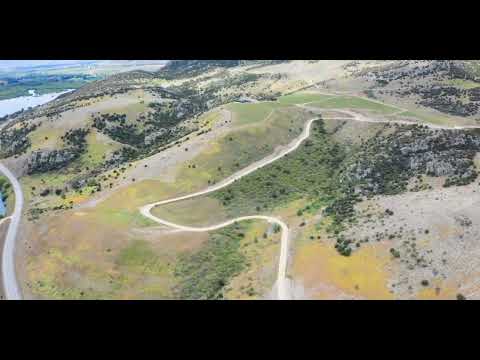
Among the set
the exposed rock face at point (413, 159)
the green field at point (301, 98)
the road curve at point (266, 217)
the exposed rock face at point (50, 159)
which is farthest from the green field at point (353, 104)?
the exposed rock face at point (50, 159)

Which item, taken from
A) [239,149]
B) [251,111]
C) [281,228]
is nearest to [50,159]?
[251,111]

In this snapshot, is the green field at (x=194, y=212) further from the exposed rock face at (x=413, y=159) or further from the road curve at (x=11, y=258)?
the exposed rock face at (x=413, y=159)

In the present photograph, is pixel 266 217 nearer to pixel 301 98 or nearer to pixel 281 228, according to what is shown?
pixel 281 228

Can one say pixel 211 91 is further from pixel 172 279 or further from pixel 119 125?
pixel 172 279

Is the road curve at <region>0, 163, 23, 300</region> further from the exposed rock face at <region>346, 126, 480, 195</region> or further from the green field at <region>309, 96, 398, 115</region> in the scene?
the green field at <region>309, 96, 398, 115</region>

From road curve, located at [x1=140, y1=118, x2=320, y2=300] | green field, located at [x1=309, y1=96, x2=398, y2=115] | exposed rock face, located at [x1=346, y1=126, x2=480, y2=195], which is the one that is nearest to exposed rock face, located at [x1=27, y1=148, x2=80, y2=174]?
road curve, located at [x1=140, y1=118, x2=320, y2=300]

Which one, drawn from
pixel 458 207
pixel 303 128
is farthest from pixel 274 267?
pixel 303 128
